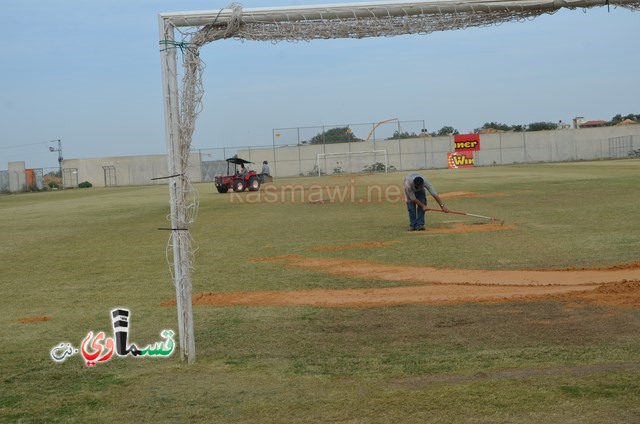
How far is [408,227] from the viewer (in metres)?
22.1

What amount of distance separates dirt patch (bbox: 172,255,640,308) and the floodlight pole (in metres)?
3.34

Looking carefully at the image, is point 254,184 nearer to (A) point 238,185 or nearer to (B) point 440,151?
(A) point 238,185

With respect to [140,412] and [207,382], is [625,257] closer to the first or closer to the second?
[207,382]

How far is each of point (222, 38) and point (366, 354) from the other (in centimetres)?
350

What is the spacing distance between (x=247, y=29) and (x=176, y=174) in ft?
5.49

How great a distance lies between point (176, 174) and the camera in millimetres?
8156

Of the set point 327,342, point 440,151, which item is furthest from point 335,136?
point 327,342

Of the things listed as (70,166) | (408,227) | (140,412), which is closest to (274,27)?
(140,412)

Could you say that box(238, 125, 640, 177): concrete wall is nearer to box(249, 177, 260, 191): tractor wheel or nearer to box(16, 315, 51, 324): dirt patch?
box(249, 177, 260, 191): tractor wheel

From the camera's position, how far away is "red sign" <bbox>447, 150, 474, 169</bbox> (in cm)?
7912

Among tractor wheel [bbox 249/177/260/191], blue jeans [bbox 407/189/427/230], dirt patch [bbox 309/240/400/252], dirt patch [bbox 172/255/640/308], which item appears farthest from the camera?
tractor wheel [bbox 249/177/260/191]

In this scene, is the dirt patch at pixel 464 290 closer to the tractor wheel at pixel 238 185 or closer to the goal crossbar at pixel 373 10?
the goal crossbar at pixel 373 10

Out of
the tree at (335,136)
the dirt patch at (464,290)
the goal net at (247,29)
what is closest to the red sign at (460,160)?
the tree at (335,136)

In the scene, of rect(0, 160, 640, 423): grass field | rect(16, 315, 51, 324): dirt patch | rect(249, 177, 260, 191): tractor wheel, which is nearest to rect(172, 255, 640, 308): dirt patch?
rect(0, 160, 640, 423): grass field
